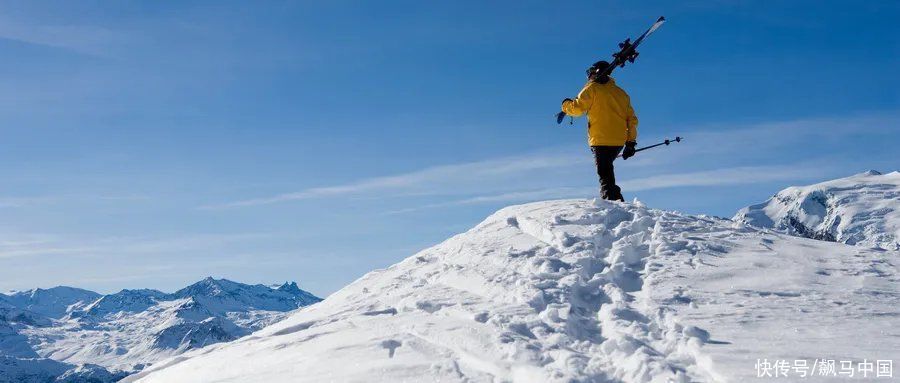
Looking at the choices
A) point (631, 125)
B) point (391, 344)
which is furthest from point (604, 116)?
point (391, 344)

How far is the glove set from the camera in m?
16.2

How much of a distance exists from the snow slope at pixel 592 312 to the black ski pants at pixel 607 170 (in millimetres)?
2001

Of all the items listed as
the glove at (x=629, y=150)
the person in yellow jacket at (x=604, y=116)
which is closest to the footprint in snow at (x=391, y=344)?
the person in yellow jacket at (x=604, y=116)

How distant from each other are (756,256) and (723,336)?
3416 millimetres

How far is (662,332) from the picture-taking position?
8750 mm

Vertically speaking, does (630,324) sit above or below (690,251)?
below

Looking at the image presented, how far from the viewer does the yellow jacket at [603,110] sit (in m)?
15.4

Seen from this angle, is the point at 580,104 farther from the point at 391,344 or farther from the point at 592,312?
the point at 391,344

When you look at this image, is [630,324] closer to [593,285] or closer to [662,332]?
[662,332]

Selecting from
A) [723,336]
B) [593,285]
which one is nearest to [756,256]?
[593,285]

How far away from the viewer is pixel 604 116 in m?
15.5

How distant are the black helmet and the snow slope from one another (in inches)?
121

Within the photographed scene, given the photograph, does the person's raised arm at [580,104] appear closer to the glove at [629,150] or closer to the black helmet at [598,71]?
the black helmet at [598,71]

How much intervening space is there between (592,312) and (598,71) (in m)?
7.19
